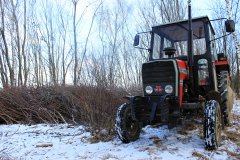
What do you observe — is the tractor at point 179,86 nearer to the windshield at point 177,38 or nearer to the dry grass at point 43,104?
the windshield at point 177,38

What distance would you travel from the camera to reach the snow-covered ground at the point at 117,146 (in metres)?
5.01

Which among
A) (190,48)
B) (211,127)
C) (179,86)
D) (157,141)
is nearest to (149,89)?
(179,86)

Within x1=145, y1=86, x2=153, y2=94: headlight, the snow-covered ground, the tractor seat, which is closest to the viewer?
the snow-covered ground

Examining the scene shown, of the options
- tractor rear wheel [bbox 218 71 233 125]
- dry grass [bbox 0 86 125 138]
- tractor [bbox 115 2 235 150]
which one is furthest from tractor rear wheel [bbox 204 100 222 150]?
dry grass [bbox 0 86 125 138]

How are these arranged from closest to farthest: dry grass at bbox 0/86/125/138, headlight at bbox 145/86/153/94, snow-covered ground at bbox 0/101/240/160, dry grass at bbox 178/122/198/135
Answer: snow-covered ground at bbox 0/101/240/160
headlight at bbox 145/86/153/94
dry grass at bbox 178/122/198/135
dry grass at bbox 0/86/125/138

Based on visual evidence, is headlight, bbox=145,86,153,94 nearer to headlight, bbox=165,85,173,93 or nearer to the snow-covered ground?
headlight, bbox=165,85,173,93

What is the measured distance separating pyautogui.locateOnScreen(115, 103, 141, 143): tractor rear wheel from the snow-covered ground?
0.15 meters

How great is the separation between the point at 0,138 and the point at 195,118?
468cm

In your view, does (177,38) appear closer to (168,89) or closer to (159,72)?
(159,72)

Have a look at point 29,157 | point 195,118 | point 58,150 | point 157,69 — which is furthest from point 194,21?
point 29,157

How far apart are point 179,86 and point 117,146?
5.54 ft

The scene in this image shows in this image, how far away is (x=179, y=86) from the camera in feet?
19.0

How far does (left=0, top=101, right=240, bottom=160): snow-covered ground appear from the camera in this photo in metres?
5.01

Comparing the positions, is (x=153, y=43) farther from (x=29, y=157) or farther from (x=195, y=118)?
Answer: (x=29, y=157)
